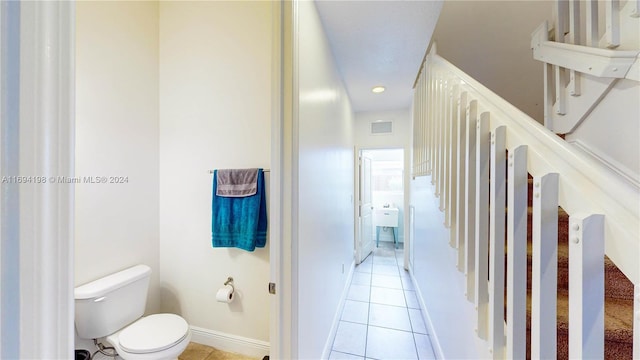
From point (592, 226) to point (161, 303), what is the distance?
2663 millimetres

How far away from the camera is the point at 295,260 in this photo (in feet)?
3.72

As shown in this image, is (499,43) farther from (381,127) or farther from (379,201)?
(379,201)

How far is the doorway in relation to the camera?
4.03 m

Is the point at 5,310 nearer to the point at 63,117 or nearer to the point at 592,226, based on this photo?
the point at 63,117

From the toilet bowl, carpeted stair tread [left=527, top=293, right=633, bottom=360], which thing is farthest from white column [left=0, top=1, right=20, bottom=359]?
the toilet bowl

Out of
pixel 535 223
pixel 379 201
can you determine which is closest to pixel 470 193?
pixel 535 223

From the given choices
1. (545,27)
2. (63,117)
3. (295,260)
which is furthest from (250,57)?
(545,27)

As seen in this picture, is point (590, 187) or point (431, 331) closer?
point (590, 187)

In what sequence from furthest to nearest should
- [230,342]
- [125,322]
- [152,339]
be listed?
[230,342], [125,322], [152,339]

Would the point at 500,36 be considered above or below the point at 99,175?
above

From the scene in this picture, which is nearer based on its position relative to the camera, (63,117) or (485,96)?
(63,117)

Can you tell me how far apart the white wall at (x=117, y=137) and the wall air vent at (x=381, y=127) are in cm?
290

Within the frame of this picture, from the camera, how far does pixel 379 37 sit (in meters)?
1.87

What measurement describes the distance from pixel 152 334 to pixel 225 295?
0.46 metres
